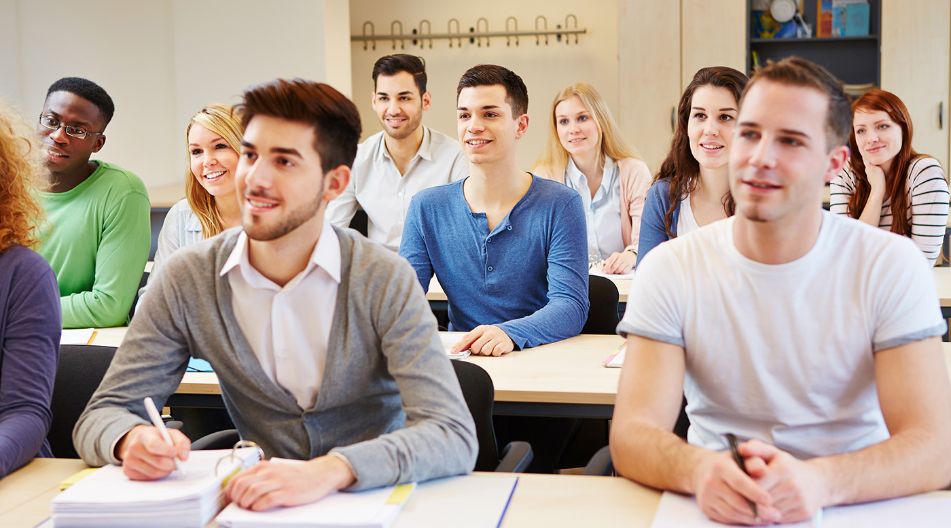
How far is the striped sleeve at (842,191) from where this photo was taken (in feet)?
14.3

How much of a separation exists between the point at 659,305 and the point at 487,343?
3.15ft

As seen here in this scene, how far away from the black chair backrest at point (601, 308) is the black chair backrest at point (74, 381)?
55.6 inches

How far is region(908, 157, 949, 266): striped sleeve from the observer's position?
3.95 meters

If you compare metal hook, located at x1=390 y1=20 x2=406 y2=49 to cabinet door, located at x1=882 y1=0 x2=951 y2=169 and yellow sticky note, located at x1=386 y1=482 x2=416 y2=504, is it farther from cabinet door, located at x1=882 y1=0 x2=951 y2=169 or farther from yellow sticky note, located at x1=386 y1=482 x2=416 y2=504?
yellow sticky note, located at x1=386 y1=482 x2=416 y2=504

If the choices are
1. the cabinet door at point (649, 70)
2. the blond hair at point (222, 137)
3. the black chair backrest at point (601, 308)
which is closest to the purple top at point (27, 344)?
the blond hair at point (222, 137)

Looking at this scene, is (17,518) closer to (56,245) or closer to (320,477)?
(320,477)

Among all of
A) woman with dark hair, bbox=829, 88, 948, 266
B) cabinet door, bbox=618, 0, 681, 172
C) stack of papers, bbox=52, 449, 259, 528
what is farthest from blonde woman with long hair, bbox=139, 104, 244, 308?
cabinet door, bbox=618, 0, 681, 172

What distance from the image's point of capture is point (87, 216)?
3156 mm

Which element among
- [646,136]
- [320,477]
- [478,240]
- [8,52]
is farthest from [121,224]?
[646,136]

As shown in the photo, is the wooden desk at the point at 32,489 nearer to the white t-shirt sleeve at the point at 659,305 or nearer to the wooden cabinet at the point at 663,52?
the white t-shirt sleeve at the point at 659,305

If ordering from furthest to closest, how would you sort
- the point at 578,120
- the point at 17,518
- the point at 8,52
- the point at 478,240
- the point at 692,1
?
the point at 692,1, the point at 8,52, the point at 578,120, the point at 478,240, the point at 17,518

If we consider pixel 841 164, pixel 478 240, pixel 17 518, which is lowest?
pixel 17 518

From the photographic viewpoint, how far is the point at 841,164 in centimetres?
176

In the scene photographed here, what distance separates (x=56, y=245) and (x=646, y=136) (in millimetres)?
4506
